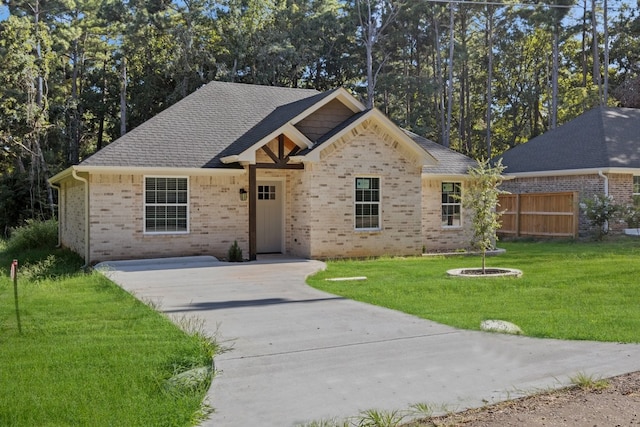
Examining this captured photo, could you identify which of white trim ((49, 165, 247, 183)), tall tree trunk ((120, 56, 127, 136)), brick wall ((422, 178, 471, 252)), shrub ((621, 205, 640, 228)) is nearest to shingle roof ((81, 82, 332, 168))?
white trim ((49, 165, 247, 183))

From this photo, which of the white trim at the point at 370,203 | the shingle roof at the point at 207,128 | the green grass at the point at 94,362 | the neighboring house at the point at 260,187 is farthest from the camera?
the white trim at the point at 370,203

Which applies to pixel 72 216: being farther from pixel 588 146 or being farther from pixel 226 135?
pixel 588 146

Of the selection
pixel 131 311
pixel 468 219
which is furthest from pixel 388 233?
pixel 131 311

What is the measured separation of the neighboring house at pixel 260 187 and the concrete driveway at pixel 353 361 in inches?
242

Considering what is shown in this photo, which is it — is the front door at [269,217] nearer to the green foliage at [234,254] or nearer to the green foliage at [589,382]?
the green foliage at [234,254]

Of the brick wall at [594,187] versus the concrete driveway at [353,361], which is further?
the brick wall at [594,187]

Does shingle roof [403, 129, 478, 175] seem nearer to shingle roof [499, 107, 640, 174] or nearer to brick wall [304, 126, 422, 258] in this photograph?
brick wall [304, 126, 422, 258]

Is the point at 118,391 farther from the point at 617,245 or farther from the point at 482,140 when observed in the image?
the point at 482,140

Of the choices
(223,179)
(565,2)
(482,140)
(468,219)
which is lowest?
(468,219)

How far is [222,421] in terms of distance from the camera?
181 inches

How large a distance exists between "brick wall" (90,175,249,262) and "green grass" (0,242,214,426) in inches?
215

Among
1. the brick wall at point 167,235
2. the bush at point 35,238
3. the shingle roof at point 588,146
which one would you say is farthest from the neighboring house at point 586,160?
the bush at point 35,238

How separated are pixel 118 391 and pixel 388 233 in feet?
42.6

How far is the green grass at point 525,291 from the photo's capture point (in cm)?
797
